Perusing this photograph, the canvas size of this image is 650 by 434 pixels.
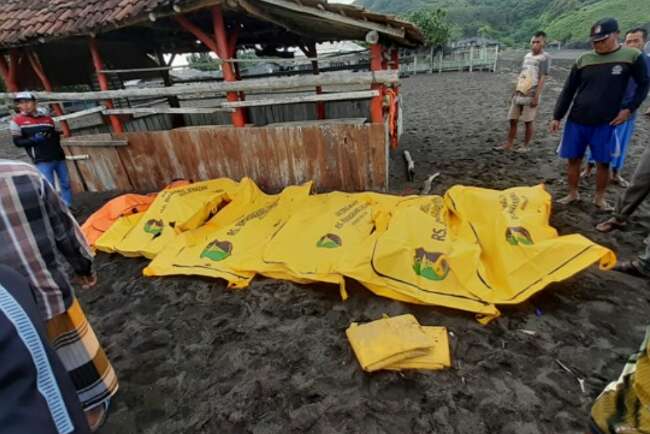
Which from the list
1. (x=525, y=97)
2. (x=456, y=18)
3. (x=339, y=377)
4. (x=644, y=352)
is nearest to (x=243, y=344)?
(x=339, y=377)

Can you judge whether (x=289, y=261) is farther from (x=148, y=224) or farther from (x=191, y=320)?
(x=148, y=224)

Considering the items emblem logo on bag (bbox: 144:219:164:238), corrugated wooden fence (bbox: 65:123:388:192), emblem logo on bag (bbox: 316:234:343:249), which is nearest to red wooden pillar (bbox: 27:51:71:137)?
corrugated wooden fence (bbox: 65:123:388:192)

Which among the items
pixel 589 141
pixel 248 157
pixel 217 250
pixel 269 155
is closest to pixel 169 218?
pixel 217 250

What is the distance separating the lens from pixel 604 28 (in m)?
3.24

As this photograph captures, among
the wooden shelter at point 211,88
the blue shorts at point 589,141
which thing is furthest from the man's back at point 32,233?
the blue shorts at point 589,141

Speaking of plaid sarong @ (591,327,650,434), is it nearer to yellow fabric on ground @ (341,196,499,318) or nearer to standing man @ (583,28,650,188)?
yellow fabric on ground @ (341,196,499,318)

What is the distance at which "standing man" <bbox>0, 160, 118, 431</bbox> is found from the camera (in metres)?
1.26

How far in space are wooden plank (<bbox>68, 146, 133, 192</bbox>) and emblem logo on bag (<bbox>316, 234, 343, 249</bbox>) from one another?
4235 mm

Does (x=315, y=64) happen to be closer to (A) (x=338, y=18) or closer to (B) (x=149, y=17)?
(A) (x=338, y=18)

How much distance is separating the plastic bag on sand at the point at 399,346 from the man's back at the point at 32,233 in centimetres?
169

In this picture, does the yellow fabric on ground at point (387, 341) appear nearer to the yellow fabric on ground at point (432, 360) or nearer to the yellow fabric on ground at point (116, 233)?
the yellow fabric on ground at point (432, 360)

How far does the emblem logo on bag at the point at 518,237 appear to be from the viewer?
2.74 meters

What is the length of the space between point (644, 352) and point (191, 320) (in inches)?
112

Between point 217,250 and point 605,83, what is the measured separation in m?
4.25
